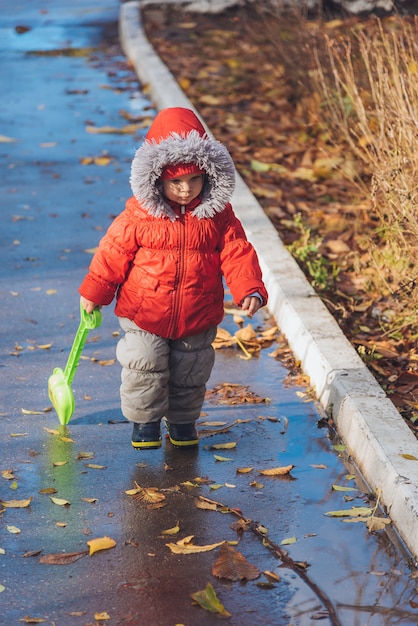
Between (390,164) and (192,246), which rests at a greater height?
(192,246)

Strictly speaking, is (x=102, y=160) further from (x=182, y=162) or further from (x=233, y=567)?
(x=233, y=567)

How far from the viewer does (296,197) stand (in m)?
7.82

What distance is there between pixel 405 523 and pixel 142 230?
143 centimetres

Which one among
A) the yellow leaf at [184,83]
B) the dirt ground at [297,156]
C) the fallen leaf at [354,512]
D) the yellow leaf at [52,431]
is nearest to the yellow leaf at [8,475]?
the yellow leaf at [52,431]

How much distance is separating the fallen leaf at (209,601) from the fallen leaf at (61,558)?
46cm

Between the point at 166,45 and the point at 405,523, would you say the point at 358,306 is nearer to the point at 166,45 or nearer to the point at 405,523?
the point at 405,523

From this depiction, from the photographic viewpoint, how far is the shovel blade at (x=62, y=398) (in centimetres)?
449

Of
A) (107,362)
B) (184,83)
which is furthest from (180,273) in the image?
(184,83)

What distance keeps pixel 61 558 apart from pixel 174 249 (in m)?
1.22

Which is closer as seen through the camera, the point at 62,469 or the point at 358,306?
Answer: the point at 62,469

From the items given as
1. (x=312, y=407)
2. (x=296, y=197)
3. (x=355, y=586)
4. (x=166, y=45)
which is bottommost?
(x=166, y=45)

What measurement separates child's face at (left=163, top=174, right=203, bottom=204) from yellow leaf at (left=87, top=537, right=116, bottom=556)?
1.28 meters

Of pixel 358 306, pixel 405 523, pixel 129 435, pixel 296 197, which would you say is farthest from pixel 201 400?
pixel 296 197

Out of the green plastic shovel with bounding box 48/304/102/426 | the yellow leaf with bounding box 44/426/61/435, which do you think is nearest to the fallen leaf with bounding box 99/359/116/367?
the green plastic shovel with bounding box 48/304/102/426
